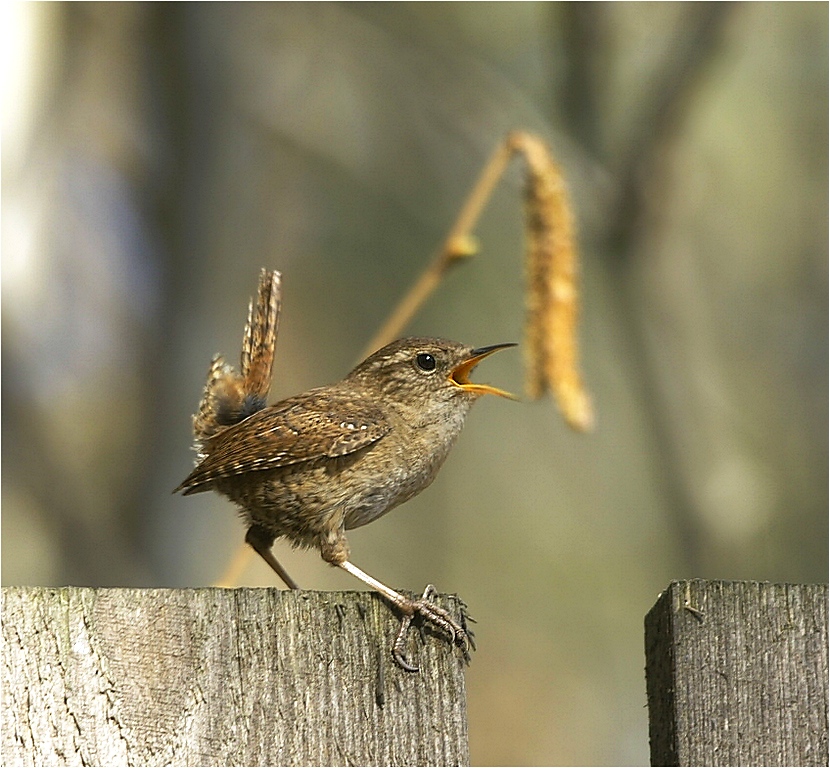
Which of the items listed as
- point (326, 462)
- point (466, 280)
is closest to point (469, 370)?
point (326, 462)

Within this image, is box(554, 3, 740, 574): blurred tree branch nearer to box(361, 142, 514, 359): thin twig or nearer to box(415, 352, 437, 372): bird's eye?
box(415, 352, 437, 372): bird's eye

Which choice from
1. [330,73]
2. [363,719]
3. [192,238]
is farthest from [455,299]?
[363,719]

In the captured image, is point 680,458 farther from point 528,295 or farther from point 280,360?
point 280,360

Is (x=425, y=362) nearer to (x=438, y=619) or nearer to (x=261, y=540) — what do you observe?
(x=261, y=540)

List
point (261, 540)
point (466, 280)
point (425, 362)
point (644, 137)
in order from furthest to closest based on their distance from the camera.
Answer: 1. point (466, 280)
2. point (644, 137)
3. point (425, 362)
4. point (261, 540)

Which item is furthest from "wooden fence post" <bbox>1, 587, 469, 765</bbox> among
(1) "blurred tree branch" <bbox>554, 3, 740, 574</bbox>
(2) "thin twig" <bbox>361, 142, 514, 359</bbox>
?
(1) "blurred tree branch" <bbox>554, 3, 740, 574</bbox>

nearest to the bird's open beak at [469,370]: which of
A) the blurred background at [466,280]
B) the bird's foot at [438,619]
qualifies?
the blurred background at [466,280]
